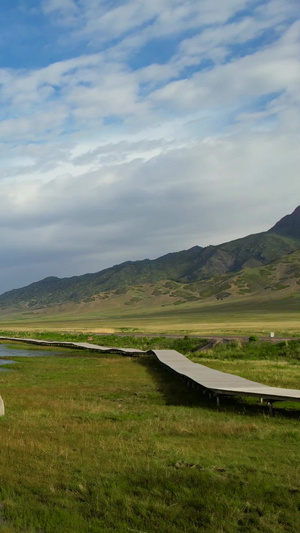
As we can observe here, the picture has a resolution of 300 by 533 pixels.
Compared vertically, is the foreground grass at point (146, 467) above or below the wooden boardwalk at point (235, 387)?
above

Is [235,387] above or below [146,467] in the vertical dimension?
below

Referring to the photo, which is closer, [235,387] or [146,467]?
[146,467]

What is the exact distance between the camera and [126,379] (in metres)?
27.6

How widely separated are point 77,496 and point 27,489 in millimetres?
1073

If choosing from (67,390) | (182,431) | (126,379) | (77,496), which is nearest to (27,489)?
(77,496)

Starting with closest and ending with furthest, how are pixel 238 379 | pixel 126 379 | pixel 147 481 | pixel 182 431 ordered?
pixel 147 481, pixel 182 431, pixel 238 379, pixel 126 379

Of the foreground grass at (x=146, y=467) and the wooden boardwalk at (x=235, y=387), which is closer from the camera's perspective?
the foreground grass at (x=146, y=467)

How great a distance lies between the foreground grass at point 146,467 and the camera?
7.70m

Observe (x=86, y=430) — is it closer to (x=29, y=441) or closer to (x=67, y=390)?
(x=29, y=441)

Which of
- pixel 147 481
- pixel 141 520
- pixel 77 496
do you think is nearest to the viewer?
pixel 141 520

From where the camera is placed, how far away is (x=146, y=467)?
993 centimetres

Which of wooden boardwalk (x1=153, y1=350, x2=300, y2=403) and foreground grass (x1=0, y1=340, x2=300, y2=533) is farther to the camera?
wooden boardwalk (x1=153, y1=350, x2=300, y2=403)

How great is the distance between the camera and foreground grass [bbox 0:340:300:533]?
25.3ft

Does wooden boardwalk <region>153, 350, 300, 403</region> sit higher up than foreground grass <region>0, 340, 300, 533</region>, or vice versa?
foreground grass <region>0, 340, 300, 533</region>
